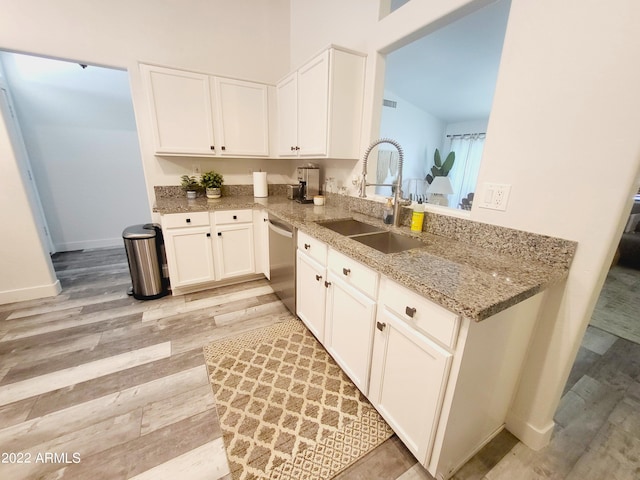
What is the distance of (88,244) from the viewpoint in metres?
3.74

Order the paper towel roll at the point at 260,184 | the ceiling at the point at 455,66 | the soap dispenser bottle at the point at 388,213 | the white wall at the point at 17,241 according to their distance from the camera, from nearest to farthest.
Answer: the soap dispenser bottle at the point at 388,213
the white wall at the point at 17,241
the ceiling at the point at 455,66
the paper towel roll at the point at 260,184

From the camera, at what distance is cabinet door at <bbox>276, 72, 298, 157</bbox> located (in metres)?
2.41

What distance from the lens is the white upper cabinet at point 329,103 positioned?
6.43ft

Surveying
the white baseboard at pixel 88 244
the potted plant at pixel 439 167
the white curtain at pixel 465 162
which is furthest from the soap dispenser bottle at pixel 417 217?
the white curtain at pixel 465 162

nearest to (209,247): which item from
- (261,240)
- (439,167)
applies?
(261,240)

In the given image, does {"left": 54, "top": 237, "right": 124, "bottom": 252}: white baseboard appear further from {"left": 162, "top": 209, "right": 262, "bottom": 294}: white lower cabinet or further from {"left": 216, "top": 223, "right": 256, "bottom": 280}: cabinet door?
{"left": 216, "top": 223, "right": 256, "bottom": 280}: cabinet door

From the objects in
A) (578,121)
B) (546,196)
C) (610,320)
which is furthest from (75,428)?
(610,320)

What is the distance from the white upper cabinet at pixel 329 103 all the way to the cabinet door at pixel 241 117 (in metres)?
0.46

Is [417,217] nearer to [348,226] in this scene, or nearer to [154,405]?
[348,226]

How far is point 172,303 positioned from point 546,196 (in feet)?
9.24

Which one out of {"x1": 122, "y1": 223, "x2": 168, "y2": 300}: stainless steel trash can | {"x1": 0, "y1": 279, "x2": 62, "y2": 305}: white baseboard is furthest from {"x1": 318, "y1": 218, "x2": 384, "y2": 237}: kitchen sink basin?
{"x1": 0, "y1": 279, "x2": 62, "y2": 305}: white baseboard

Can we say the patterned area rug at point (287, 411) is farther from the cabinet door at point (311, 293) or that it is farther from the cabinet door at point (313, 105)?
the cabinet door at point (313, 105)

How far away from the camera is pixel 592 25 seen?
0.95m

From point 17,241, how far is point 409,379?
3357 mm
